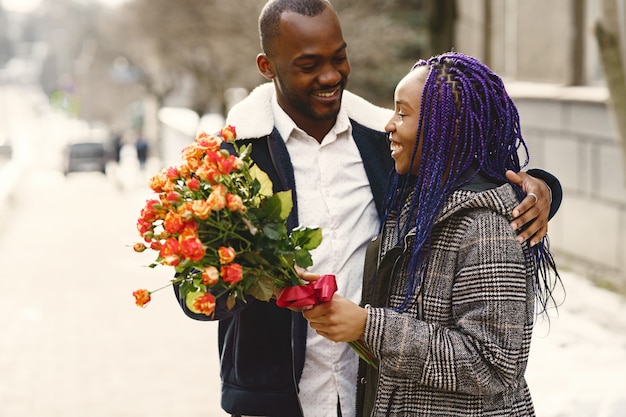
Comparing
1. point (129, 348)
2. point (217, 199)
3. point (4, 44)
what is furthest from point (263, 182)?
point (4, 44)

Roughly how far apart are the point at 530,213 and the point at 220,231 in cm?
72

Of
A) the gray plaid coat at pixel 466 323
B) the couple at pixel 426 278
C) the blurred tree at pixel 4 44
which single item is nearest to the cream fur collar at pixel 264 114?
the couple at pixel 426 278

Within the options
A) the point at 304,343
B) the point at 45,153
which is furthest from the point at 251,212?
the point at 45,153

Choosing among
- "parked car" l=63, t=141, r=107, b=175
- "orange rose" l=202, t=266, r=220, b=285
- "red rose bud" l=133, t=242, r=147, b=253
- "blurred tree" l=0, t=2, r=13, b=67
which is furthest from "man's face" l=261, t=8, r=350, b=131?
"blurred tree" l=0, t=2, r=13, b=67

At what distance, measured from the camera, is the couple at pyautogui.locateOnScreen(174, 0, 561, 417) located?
2.30 m

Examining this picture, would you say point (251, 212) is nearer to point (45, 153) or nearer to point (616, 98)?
point (616, 98)

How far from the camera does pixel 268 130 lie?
304 centimetres

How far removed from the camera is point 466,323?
230 centimetres

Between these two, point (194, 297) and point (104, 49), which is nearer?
point (194, 297)

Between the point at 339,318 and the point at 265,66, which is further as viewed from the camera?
the point at 265,66

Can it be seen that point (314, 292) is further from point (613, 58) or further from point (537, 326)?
point (537, 326)

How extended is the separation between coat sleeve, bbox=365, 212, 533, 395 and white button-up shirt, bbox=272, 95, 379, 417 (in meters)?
0.57

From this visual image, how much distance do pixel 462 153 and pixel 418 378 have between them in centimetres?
53

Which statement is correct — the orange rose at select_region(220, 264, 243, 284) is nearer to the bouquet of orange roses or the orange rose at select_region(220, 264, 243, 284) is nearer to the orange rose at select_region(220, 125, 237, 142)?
the bouquet of orange roses
